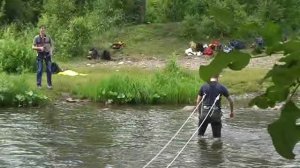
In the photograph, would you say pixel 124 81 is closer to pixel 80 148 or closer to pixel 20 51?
pixel 20 51

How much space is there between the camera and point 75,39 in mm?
30297

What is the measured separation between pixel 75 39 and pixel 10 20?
469 inches

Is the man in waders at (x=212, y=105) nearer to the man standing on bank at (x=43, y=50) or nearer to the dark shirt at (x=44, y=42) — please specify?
the man standing on bank at (x=43, y=50)

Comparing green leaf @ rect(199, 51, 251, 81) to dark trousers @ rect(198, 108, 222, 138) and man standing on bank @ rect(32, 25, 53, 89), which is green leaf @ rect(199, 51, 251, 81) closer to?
dark trousers @ rect(198, 108, 222, 138)

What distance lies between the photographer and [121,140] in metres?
12.9

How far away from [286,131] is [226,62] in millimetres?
222

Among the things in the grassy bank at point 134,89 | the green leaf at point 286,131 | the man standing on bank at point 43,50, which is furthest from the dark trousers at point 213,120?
the green leaf at point 286,131

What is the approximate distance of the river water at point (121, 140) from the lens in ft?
35.4

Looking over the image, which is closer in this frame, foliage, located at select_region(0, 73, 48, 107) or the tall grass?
foliage, located at select_region(0, 73, 48, 107)

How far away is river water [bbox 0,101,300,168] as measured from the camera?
10.8 metres

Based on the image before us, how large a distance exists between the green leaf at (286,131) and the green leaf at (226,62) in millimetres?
158

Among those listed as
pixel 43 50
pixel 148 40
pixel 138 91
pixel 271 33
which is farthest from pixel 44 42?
pixel 271 33

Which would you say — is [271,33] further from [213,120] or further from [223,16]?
[213,120]

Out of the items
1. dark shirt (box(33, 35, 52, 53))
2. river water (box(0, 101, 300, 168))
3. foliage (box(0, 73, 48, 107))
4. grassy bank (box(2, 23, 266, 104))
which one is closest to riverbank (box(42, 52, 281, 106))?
grassy bank (box(2, 23, 266, 104))
